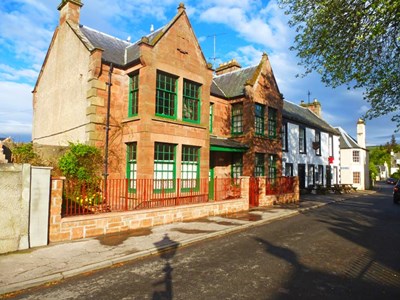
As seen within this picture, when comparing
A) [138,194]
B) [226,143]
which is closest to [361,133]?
[226,143]

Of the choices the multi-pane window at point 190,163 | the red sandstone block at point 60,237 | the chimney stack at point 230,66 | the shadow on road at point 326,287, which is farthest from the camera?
the chimney stack at point 230,66

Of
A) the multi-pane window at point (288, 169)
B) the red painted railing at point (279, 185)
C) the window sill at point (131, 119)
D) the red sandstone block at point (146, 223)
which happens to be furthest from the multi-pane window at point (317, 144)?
the red sandstone block at point (146, 223)

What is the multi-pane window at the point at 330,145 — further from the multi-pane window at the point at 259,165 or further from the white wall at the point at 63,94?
the white wall at the point at 63,94

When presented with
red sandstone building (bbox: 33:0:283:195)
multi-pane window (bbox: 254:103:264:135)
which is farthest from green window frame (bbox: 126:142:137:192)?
multi-pane window (bbox: 254:103:264:135)

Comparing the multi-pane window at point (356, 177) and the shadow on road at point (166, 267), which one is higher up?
the multi-pane window at point (356, 177)

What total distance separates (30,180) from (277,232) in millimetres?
8019

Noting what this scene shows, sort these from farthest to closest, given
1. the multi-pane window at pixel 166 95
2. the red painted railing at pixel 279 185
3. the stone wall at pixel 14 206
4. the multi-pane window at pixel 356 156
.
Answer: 1. the multi-pane window at pixel 356 156
2. the red painted railing at pixel 279 185
3. the multi-pane window at pixel 166 95
4. the stone wall at pixel 14 206

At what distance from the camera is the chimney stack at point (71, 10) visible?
15.5 meters

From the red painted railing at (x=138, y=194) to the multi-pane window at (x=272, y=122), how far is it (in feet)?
22.6

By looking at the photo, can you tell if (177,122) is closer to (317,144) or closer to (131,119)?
(131,119)

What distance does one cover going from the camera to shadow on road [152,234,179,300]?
4839mm

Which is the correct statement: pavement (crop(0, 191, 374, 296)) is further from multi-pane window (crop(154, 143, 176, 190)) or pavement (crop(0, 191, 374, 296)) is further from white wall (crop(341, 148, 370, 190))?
white wall (crop(341, 148, 370, 190))

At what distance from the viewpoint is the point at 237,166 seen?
19578mm

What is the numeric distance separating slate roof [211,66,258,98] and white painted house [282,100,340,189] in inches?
230
